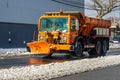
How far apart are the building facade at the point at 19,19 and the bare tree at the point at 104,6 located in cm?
1431

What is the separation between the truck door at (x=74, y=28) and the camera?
2560 cm

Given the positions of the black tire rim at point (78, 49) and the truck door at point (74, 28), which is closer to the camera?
the truck door at point (74, 28)

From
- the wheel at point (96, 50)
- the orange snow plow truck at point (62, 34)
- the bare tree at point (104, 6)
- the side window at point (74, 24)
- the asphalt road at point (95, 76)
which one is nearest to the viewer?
the asphalt road at point (95, 76)

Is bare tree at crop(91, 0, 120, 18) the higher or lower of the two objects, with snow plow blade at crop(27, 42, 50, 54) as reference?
higher

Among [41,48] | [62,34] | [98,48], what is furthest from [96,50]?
[41,48]

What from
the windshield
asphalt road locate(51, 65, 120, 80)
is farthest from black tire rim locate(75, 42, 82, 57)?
asphalt road locate(51, 65, 120, 80)

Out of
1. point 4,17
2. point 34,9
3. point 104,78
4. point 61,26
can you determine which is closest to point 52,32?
point 61,26

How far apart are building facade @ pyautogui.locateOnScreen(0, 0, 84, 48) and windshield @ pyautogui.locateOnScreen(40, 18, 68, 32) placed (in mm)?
11017

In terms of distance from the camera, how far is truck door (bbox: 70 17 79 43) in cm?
2560

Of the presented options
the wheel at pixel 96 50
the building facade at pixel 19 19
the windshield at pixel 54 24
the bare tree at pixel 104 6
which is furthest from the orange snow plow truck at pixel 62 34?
the bare tree at pixel 104 6

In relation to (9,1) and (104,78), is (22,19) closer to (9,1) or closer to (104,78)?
(9,1)

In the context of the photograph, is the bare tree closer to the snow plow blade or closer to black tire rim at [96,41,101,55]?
black tire rim at [96,41,101,55]

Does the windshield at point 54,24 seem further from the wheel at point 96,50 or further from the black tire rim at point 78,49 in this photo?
the wheel at point 96,50

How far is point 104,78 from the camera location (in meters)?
14.8
